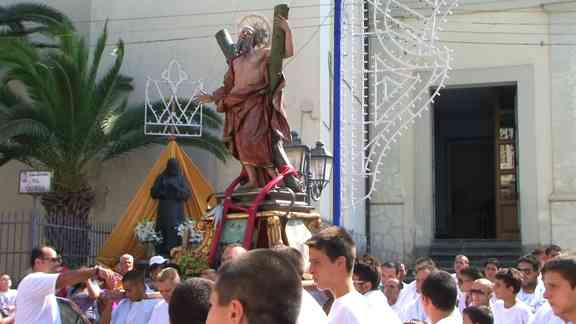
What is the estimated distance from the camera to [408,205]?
66.6 feet

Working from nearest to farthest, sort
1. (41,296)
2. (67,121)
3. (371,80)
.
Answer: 1. (41,296)
2. (67,121)
3. (371,80)

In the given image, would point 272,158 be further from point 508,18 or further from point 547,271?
point 508,18

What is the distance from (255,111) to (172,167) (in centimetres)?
765

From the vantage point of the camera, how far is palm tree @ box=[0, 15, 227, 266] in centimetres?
1673

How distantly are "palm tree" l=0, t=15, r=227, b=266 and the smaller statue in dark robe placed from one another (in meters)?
1.77

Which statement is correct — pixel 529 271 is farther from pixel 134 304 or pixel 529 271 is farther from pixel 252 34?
pixel 134 304

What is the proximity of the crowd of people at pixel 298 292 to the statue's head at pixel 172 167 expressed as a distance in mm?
6364

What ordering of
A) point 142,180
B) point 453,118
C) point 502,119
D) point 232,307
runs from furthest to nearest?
point 453,118
point 502,119
point 142,180
point 232,307

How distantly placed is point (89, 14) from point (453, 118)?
1163 cm

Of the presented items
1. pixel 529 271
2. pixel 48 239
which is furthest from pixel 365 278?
pixel 48 239

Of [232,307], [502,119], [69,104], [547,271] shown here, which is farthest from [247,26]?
[502,119]

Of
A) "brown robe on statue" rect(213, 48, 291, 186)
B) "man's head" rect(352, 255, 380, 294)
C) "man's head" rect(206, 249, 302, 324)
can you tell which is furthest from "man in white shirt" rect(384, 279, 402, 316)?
"man's head" rect(206, 249, 302, 324)

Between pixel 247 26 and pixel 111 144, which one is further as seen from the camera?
pixel 111 144

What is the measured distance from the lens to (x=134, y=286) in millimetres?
6645
